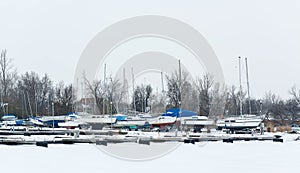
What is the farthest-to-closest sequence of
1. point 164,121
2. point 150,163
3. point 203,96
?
point 203,96 → point 164,121 → point 150,163

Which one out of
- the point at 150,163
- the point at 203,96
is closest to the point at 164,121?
the point at 203,96

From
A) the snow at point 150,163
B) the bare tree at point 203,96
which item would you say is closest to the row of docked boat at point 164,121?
the bare tree at point 203,96

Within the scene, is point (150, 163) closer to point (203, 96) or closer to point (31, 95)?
point (203, 96)

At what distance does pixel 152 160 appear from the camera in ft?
53.4

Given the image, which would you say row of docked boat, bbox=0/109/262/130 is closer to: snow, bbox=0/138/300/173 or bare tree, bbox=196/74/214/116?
bare tree, bbox=196/74/214/116

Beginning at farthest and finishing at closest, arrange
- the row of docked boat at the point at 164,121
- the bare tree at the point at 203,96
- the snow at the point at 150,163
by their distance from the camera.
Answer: the bare tree at the point at 203,96, the row of docked boat at the point at 164,121, the snow at the point at 150,163

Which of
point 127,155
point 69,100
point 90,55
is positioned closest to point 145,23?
point 90,55

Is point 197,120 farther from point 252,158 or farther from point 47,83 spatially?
point 47,83

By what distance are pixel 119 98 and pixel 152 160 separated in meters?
45.3

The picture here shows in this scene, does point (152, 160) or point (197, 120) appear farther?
point (197, 120)

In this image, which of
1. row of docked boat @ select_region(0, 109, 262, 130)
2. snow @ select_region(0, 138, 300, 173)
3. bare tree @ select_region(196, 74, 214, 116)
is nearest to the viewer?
snow @ select_region(0, 138, 300, 173)

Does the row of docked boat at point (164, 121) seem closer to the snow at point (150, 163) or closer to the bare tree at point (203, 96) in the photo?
the bare tree at point (203, 96)

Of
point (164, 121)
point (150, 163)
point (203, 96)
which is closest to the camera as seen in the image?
point (150, 163)

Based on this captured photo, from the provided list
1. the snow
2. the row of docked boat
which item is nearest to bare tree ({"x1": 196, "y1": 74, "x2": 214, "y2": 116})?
the row of docked boat
